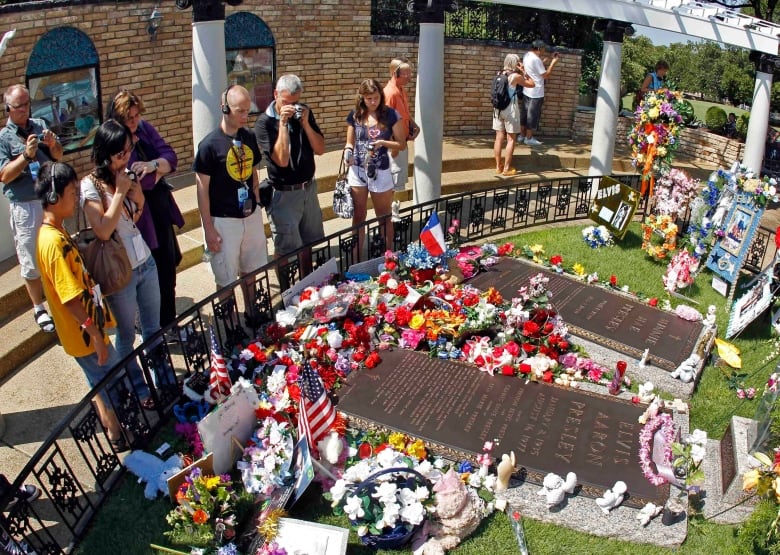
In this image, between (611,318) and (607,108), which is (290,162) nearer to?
(611,318)

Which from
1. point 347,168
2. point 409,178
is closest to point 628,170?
point 409,178

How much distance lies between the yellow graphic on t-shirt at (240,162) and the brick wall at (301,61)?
10.2 feet

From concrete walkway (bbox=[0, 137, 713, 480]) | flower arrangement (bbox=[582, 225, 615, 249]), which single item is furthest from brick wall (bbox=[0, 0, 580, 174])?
flower arrangement (bbox=[582, 225, 615, 249])

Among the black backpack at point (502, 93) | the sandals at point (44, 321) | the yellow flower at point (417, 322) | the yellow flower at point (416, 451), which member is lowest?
the yellow flower at point (416, 451)

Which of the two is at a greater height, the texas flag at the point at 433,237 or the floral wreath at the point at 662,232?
the texas flag at the point at 433,237

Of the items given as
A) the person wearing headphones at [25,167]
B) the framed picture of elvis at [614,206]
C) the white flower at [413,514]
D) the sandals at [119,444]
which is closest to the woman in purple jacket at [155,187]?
the person wearing headphones at [25,167]

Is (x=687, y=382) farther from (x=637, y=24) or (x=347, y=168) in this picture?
(x=637, y=24)

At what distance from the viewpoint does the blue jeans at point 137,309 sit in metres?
4.88

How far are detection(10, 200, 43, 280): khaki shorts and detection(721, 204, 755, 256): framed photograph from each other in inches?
248

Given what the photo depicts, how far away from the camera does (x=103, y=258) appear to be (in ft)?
15.0

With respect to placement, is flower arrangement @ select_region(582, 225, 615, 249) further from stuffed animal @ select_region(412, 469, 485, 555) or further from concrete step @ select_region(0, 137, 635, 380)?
stuffed animal @ select_region(412, 469, 485, 555)

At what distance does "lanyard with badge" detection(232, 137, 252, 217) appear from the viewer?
5.66 m

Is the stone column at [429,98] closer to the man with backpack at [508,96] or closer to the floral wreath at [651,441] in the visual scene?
the man with backpack at [508,96]

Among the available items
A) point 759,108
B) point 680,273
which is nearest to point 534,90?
point 759,108
